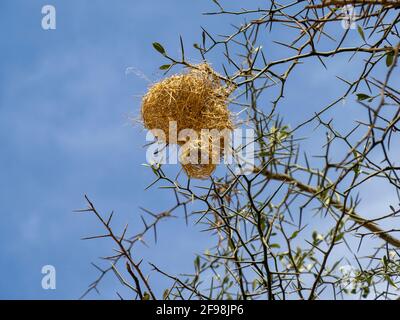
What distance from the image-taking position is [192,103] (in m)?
2.27

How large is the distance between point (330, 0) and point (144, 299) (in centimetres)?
82

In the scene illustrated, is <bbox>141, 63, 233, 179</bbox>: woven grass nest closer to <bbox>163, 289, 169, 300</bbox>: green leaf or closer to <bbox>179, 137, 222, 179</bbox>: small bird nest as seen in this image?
<bbox>179, 137, 222, 179</bbox>: small bird nest

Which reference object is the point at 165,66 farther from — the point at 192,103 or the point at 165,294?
the point at 165,294

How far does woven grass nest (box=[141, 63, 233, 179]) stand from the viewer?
2229mm

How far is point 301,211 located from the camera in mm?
1335

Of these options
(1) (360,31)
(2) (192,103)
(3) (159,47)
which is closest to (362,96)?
(1) (360,31)

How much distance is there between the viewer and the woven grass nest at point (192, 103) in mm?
2229

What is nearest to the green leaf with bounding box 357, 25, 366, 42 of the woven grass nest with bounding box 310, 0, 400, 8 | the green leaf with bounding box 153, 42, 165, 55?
the woven grass nest with bounding box 310, 0, 400, 8

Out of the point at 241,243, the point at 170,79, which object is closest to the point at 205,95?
the point at 170,79

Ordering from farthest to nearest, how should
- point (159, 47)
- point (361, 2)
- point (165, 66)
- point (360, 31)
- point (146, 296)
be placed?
1. point (165, 66)
2. point (159, 47)
3. point (360, 31)
4. point (361, 2)
5. point (146, 296)

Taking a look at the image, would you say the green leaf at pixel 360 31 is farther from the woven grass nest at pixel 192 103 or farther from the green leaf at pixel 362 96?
the woven grass nest at pixel 192 103

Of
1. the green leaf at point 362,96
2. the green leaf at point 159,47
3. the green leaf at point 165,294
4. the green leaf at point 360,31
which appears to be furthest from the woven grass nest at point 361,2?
the green leaf at point 165,294

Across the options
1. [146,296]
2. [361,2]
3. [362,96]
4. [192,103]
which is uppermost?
[192,103]
